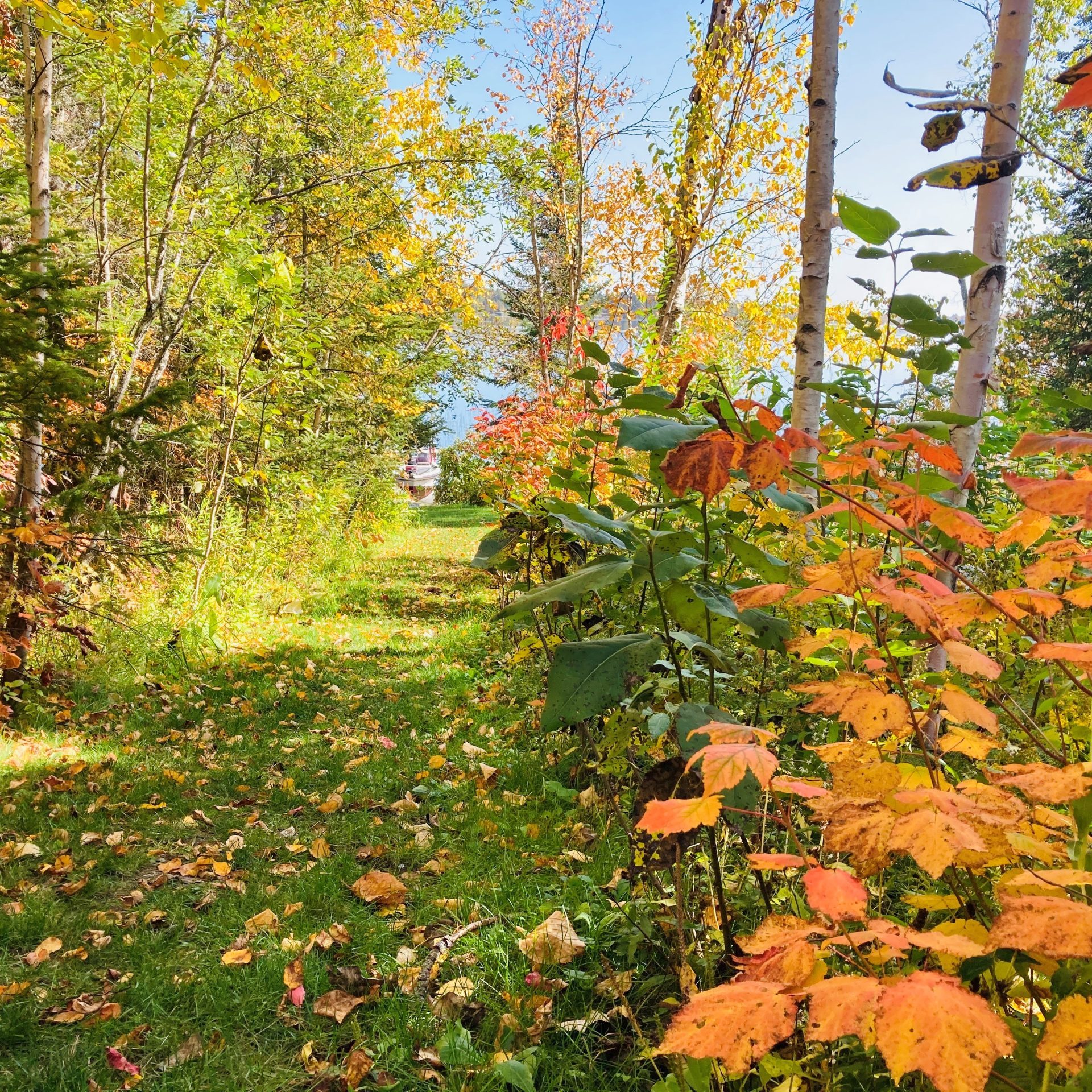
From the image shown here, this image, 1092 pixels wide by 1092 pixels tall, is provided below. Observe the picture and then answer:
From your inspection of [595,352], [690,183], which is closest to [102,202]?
[690,183]

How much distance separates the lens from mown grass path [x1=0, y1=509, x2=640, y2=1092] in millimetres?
1559

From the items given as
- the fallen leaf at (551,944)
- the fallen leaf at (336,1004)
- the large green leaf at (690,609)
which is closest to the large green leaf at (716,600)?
the large green leaf at (690,609)

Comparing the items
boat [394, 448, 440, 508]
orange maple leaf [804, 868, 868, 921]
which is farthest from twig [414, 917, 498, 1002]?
boat [394, 448, 440, 508]

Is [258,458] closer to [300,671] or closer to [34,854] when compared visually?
[300,671]

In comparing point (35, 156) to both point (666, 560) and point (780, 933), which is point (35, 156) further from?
point (780, 933)

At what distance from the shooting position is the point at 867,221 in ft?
4.37

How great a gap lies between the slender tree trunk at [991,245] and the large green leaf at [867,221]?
69cm

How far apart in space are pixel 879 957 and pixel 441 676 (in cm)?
408

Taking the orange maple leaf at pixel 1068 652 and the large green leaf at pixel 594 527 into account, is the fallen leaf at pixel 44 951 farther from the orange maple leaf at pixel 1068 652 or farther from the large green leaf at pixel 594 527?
the orange maple leaf at pixel 1068 652

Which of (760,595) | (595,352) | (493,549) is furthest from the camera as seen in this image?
(493,549)

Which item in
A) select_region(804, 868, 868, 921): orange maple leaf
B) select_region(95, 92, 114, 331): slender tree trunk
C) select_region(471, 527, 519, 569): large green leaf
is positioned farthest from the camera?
select_region(95, 92, 114, 331): slender tree trunk

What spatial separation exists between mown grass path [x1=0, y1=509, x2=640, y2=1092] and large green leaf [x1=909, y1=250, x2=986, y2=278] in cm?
175

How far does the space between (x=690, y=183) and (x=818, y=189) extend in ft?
11.8

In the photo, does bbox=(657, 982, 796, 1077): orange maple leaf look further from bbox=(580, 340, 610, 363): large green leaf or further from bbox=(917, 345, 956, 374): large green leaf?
bbox=(917, 345, 956, 374): large green leaf
